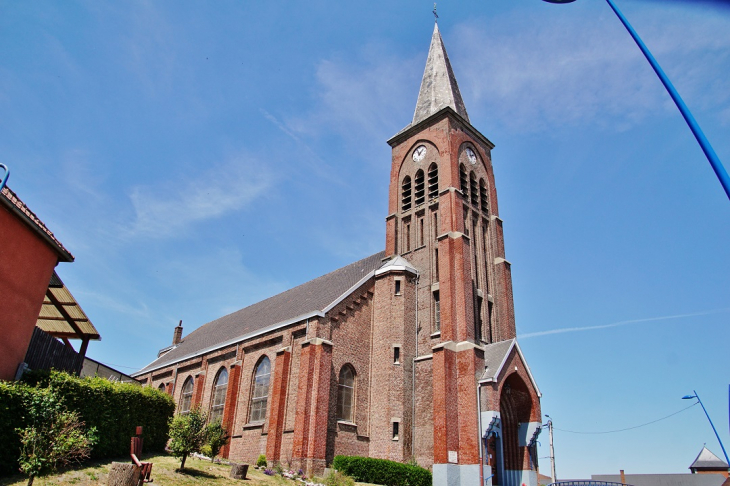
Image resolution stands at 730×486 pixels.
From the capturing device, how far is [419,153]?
3359 cm

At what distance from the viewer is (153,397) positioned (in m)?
20.8

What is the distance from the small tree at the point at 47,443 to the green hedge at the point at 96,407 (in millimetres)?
608

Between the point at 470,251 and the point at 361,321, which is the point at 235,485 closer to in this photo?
the point at 361,321

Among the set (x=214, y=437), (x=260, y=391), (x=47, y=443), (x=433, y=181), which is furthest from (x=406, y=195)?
(x=47, y=443)

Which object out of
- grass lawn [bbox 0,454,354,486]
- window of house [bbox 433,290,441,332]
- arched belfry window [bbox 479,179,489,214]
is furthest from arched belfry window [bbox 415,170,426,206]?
grass lawn [bbox 0,454,354,486]

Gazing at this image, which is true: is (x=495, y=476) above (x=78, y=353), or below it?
below

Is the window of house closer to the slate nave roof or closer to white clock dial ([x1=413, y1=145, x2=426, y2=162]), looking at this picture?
the slate nave roof

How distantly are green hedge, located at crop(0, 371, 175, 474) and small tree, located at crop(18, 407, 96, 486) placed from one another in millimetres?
608

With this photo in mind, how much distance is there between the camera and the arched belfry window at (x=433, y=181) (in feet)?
103

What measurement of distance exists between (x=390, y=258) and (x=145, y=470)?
18958 mm

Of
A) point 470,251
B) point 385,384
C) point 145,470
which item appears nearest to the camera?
point 145,470

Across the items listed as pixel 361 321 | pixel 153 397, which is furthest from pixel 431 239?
pixel 153 397

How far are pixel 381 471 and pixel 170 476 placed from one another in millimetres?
9003

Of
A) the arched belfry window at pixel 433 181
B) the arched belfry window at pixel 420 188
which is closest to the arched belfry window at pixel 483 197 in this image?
the arched belfry window at pixel 433 181
